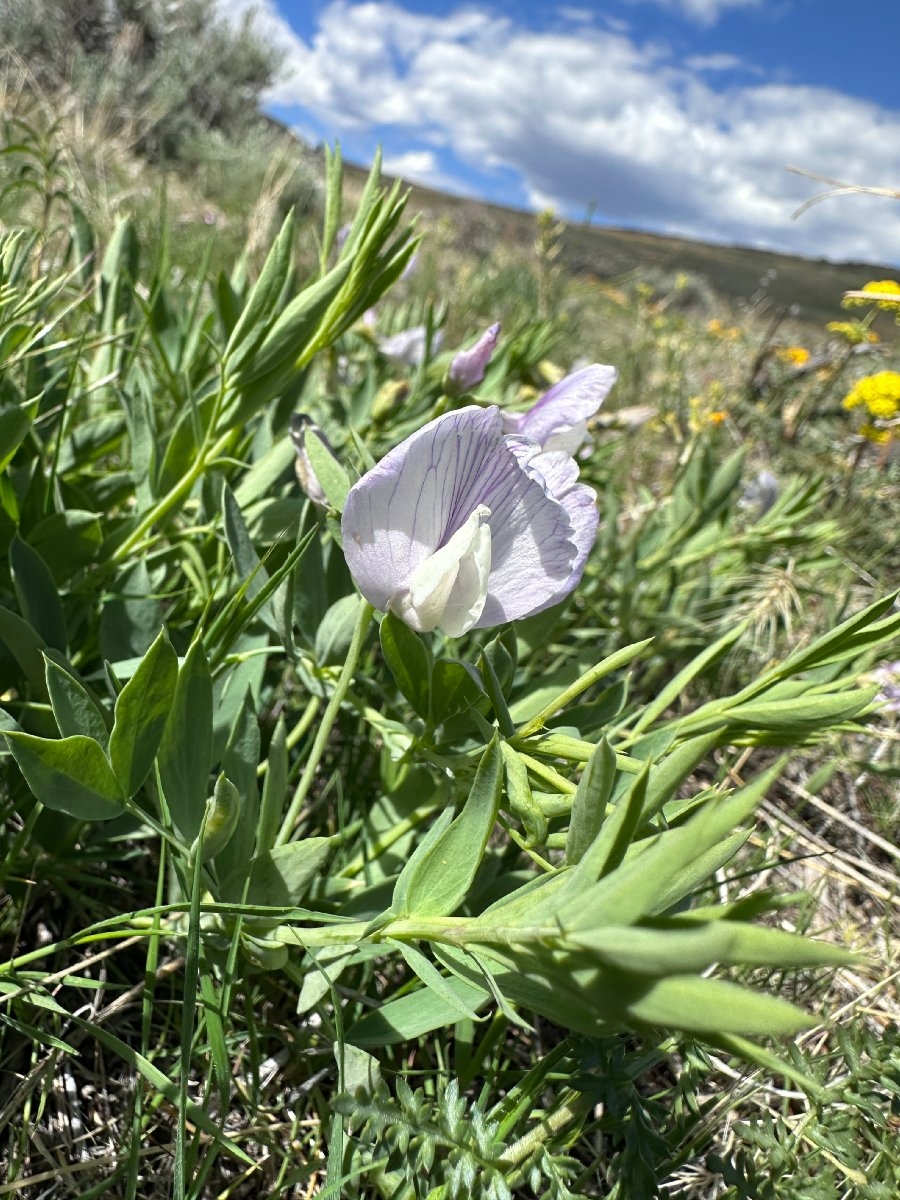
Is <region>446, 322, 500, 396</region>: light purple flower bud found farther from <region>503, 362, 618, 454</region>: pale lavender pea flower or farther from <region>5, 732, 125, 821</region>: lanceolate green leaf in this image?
<region>5, 732, 125, 821</region>: lanceolate green leaf

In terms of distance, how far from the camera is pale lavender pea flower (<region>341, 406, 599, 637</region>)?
73 cm

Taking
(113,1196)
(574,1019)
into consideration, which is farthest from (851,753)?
(113,1196)

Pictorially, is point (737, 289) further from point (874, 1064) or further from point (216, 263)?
point (874, 1064)

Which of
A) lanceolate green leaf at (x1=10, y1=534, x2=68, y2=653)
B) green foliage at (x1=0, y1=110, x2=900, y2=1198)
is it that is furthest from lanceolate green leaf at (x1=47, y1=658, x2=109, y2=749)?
lanceolate green leaf at (x1=10, y1=534, x2=68, y2=653)

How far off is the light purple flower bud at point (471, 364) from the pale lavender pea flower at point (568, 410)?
0.14 metres

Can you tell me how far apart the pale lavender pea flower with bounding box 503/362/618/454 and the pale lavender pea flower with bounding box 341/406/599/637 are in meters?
0.16

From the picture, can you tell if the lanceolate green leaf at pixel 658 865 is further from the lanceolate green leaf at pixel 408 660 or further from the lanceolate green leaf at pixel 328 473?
the lanceolate green leaf at pixel 328 473

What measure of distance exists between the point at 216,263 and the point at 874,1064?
3545mm

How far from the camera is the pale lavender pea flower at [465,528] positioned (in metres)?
0.73

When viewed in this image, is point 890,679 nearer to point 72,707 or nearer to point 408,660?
point 408,660

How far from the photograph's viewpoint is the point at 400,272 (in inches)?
43.7

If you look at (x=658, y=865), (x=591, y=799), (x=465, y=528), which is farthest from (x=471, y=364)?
(x=658, y=865)

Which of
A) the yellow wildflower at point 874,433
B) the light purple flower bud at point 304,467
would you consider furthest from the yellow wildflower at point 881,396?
the light purple flower bud at point 304,467

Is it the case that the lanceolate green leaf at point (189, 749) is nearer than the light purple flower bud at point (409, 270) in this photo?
Yes
